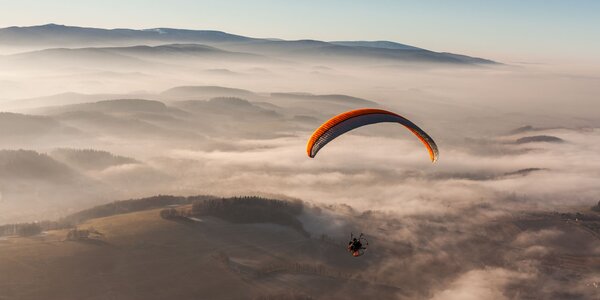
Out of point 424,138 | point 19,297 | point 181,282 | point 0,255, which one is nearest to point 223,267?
Answer: point 181,282

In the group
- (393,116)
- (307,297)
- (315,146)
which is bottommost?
(307,297)

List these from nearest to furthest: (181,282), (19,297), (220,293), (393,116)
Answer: (393,116), (19,297), (220,293), (181,282)

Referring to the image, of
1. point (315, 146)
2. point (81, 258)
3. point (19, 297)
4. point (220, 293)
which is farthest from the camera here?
point (81, 258)

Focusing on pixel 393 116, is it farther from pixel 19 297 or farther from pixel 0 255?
pixel 0 255

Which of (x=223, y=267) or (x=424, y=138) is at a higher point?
(x=424, y=138)

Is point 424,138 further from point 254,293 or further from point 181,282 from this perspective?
point 181,282

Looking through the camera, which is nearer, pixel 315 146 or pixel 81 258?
pixel 315 146

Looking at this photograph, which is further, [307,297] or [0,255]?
[0,255]

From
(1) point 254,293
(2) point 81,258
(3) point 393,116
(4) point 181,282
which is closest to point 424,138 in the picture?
(3) point 393,116

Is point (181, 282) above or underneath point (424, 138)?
underneath
